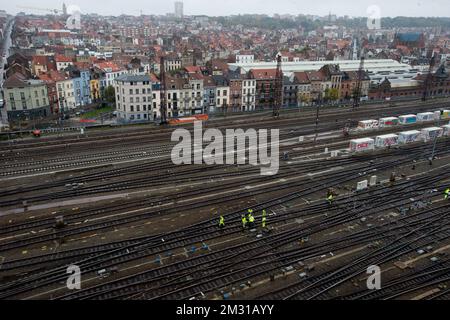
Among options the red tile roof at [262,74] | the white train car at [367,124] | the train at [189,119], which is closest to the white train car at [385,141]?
the white train car at [367,124]

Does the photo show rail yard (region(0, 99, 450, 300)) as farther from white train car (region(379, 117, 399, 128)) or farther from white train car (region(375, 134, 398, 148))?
white train car (region(379, 117, 399, 128))

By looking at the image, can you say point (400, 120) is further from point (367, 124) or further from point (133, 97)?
point (133, 97)

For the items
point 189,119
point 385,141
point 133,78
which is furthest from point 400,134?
point 133,78

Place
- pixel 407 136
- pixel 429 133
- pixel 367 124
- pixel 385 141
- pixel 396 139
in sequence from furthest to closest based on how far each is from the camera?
pixel 367 124, pixel 429 133, pixel 407 136, pixel 396 139, pixel 385 141

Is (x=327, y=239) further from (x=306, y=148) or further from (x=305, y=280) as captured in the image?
(x=306, y=148)

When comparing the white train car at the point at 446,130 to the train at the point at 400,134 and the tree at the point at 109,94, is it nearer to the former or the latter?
the train at the point at 400,134
